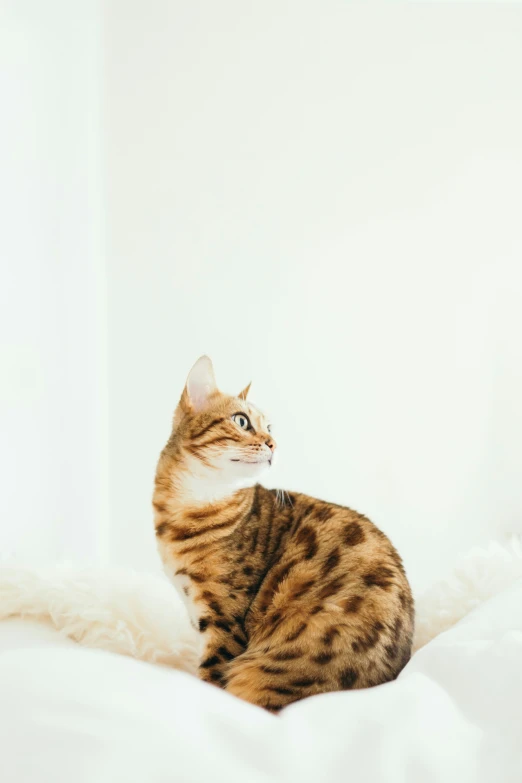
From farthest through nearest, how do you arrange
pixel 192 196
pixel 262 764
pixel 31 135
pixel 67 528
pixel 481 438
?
pixel 481 438 → pixel 192 196 → pixel 67 528 → pixel 31 135 → pixel 262 764

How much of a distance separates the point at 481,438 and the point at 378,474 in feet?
1.40

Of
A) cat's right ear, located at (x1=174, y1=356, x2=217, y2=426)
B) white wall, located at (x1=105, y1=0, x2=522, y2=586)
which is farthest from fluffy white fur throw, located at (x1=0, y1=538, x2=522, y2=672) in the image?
white wall, located at (x1=105, y1=0, x2=522, y2=586)

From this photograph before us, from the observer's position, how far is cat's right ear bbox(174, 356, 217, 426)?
1.23m

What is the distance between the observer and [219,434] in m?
1.18

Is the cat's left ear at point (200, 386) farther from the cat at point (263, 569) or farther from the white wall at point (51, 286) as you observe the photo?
the white wall at point (51, 286)

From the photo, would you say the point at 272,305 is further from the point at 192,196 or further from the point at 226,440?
the point at 226,440

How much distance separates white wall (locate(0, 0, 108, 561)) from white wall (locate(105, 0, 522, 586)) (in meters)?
0.14

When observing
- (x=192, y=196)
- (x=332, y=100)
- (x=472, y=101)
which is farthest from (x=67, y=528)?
(x=472, y=101)

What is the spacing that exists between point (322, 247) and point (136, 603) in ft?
5.61

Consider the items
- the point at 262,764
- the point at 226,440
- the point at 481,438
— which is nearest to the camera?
the point at 262,764

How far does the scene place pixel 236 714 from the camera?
1.82ft

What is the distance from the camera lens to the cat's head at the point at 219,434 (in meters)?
1.15

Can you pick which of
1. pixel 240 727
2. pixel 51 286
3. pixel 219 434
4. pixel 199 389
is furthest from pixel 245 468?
pixel 51 286

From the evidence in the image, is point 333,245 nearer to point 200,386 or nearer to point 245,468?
point 200,386
